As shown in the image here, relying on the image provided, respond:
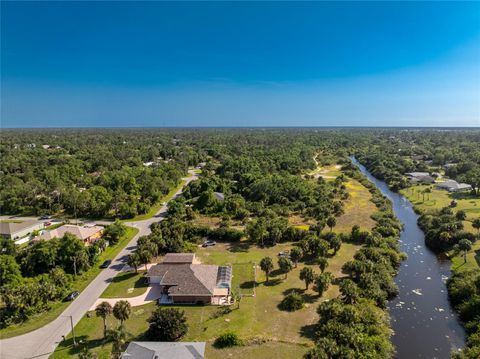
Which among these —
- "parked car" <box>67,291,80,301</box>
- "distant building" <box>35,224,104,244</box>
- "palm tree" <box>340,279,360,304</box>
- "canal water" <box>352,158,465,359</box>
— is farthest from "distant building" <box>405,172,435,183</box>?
"parked car" <box>67,291,80,301</box>

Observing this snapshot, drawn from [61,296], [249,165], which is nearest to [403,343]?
[61,296]

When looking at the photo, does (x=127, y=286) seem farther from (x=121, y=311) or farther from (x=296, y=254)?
(x=296, y=254)

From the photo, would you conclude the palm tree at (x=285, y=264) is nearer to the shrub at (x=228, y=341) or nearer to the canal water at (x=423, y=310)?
the canal water at (x=423, y=310)

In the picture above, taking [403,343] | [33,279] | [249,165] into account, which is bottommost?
[403,343]

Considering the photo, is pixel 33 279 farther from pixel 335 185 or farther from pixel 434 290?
pixel 335 185

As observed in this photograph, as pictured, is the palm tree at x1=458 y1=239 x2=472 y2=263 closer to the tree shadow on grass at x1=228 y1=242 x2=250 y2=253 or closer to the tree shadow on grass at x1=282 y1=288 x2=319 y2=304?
the tree shadow on grass at x1=282 y1=288 x2=319 y2=304
